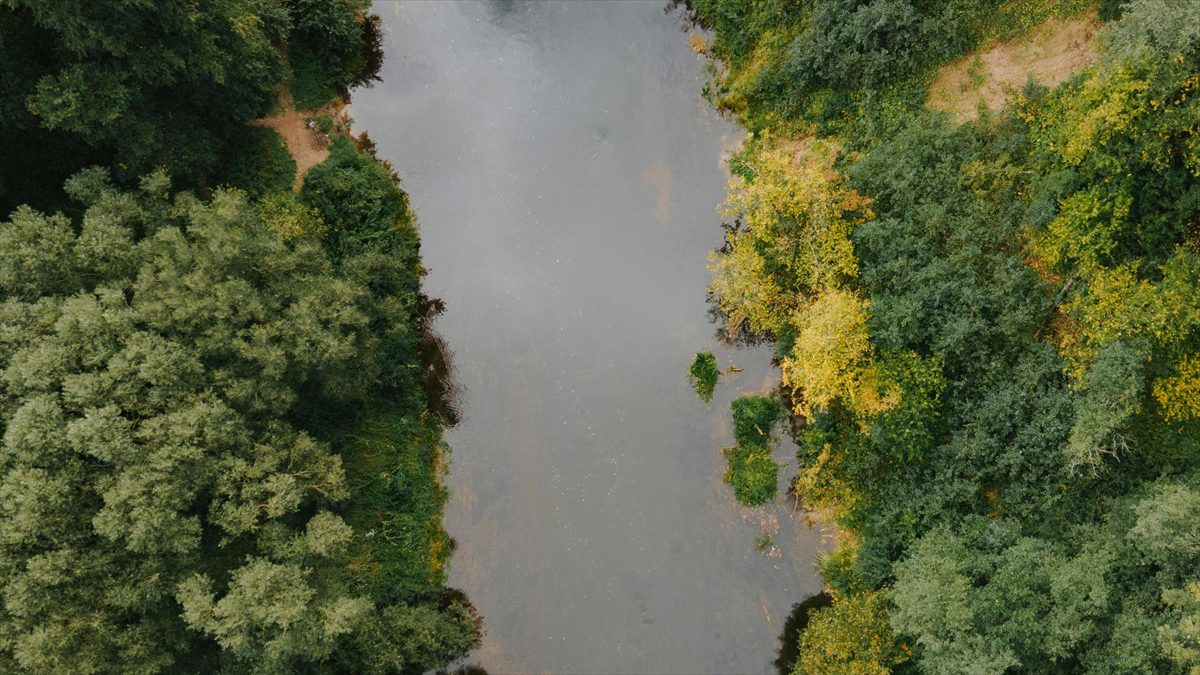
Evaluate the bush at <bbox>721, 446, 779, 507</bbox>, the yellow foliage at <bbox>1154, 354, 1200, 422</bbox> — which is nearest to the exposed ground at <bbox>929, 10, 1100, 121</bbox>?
the yellow foliage at <bbox>1154, 354, 1200, 422</bbox>

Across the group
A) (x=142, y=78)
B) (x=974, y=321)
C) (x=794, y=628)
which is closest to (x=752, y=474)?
(x=794, y=628)

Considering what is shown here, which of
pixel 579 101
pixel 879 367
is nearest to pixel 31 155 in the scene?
pixel 579 101

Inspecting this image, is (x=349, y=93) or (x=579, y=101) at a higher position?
(x=349, y=93)

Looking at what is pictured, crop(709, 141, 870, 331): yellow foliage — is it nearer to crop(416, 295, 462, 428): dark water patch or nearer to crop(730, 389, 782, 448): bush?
crop(730, 389, 782, 448): bush

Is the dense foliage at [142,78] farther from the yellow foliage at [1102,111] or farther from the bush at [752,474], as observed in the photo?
the yellow foliage at [1102,111]

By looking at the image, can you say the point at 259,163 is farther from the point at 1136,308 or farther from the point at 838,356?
the point at 1136,308

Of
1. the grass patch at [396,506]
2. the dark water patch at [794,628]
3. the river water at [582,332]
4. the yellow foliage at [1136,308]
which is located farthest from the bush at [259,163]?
the yellow foliage at [1136,308]

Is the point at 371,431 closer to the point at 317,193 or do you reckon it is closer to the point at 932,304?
the point at 317,193
